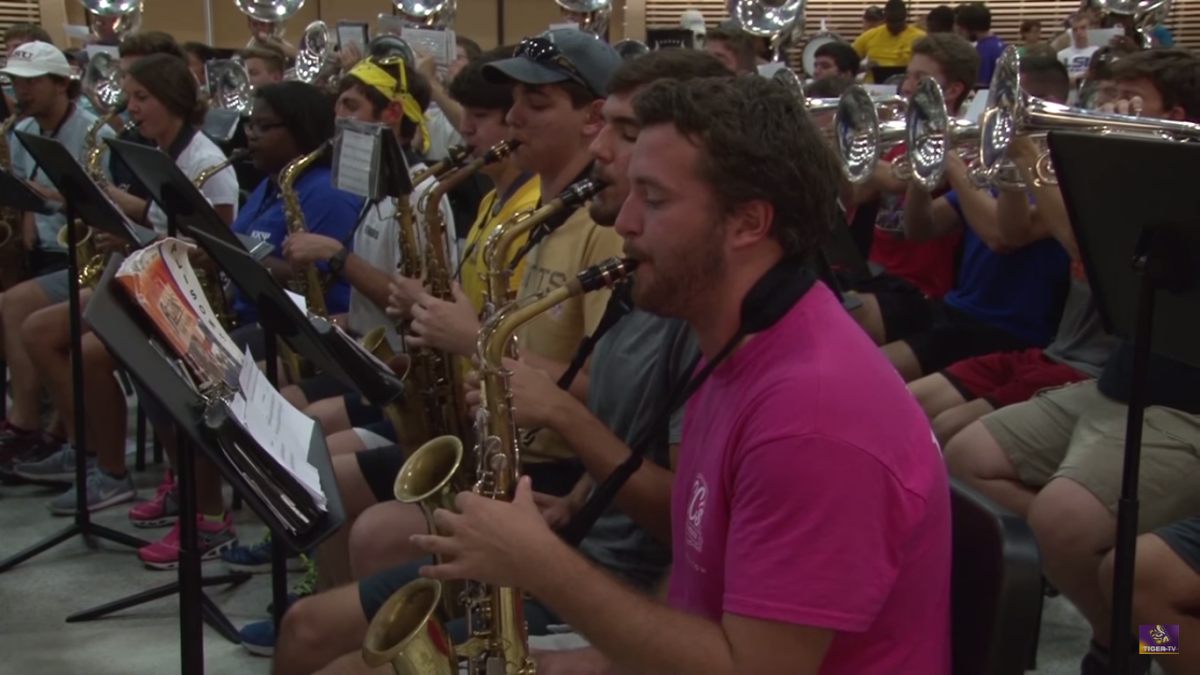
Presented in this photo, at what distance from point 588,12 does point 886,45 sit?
321 cm

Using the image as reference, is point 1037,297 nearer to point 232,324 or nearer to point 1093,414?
point 1093,414

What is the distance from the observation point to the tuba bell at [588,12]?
22.4 feet

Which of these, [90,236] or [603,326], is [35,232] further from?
[603,326]

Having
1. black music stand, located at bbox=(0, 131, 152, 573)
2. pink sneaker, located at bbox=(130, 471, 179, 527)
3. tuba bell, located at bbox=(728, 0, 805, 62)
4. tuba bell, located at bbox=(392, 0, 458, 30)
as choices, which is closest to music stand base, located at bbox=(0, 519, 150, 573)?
black music stand, located at bbox=(0, 131, 152, 573)

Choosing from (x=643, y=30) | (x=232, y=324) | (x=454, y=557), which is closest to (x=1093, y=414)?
(x=454, y=557)

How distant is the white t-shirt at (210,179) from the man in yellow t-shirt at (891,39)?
5.68 meters

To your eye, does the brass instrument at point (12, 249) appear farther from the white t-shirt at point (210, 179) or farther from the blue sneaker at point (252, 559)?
the blue sneaker at point (252, 559)

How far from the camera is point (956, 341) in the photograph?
11.7ft

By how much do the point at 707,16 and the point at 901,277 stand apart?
9.19 metres

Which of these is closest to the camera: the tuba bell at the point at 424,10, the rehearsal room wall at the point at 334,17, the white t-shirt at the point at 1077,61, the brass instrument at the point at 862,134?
the brass instrument at the point at 862,134

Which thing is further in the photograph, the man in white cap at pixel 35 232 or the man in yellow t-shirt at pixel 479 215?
the man in white cap at pixel 35 232

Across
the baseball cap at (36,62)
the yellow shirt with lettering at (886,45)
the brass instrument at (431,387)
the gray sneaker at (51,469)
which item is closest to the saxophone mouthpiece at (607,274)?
the brass instrument at (431,387)

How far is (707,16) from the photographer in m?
12.7

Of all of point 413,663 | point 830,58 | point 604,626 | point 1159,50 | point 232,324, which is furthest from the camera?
point 830,58
